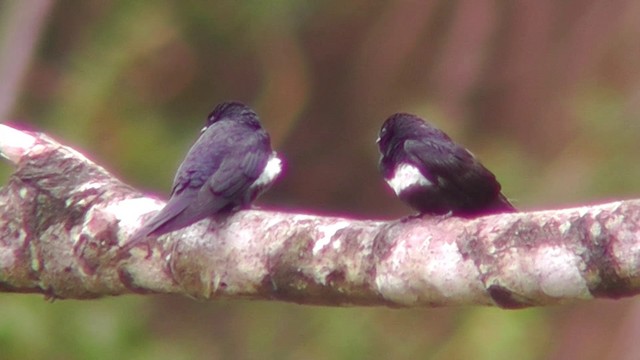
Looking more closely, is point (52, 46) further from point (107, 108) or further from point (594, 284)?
point (594, 284)

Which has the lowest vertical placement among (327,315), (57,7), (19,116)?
(327,315)

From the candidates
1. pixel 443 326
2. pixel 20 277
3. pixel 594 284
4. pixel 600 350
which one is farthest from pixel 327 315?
pixel 594 284

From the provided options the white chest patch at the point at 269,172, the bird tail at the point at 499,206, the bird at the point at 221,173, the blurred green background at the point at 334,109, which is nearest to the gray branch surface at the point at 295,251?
the bird at the point at 221,173

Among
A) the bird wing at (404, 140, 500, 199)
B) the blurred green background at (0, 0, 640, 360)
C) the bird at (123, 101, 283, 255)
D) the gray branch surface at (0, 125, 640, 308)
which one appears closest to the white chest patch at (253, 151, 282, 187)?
the bird at (123, 101, 283, 255)

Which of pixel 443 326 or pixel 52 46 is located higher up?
pixel 52 46

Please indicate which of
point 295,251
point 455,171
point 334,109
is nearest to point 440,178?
point 455,171

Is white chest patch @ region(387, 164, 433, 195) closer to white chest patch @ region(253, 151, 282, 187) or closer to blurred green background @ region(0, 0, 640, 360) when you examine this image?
white chest patch @ region(253, 151, 282, 187)

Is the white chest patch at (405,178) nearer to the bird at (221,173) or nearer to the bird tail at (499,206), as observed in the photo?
the bird tail at (499,206)

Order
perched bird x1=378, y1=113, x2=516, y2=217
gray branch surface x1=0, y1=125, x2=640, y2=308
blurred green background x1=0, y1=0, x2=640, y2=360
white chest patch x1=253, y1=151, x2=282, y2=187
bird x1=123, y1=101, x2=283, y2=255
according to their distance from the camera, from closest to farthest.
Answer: gray branch surface x1=0, y1=125, x2=640, y2=308 < bird x1=123, y1=101, x2=283, y2=255 < perched bird x1=378, y1=113, x2=516, y2=217 < white chest patch x1=253, y1=151, x2=282, y2=187 < blurred green background x1=0, y1=0, x2=640, y2=360
